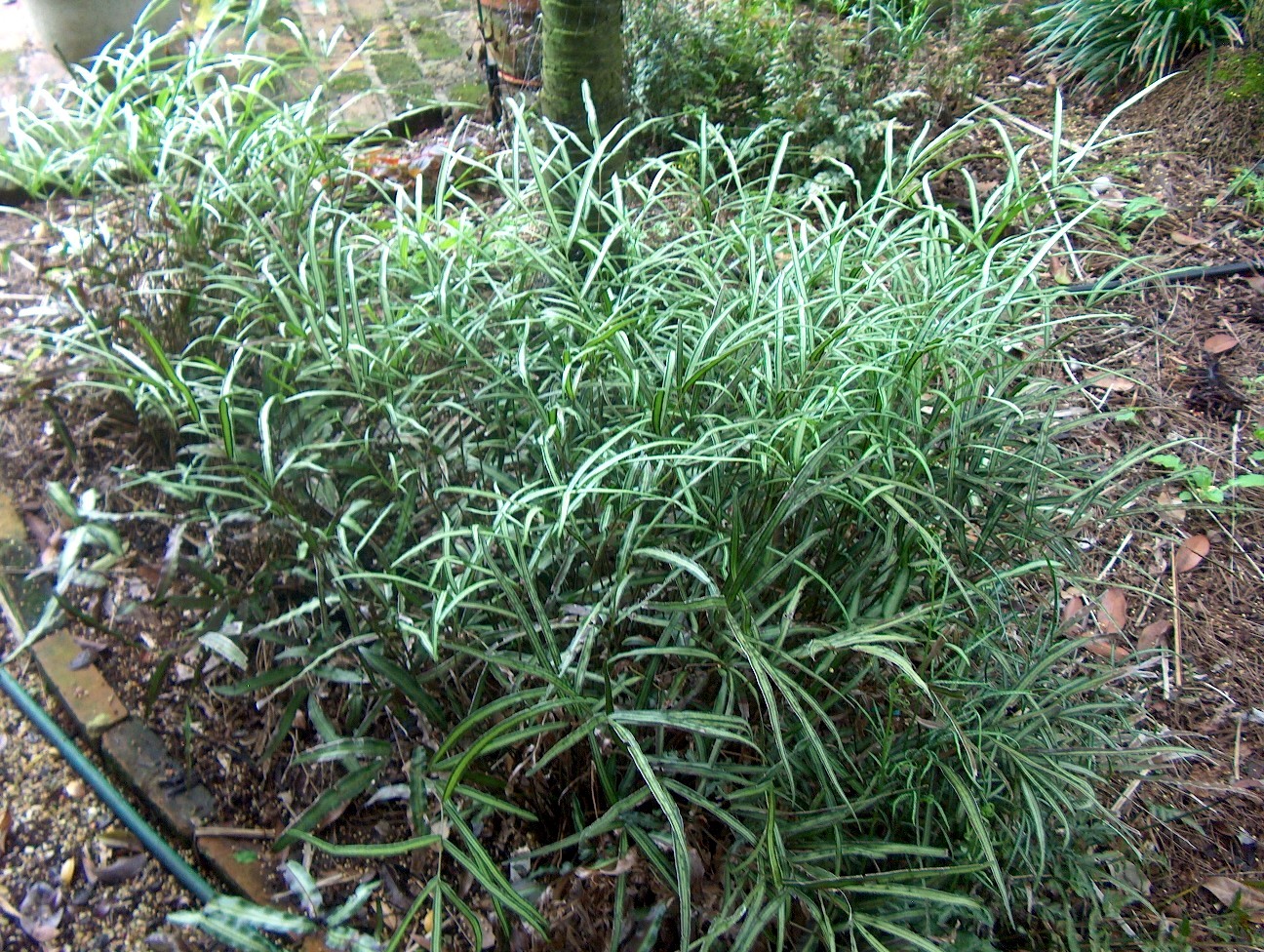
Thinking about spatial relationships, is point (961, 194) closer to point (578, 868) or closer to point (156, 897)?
point (578, 868)

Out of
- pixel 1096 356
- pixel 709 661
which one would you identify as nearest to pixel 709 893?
pixel 709 661

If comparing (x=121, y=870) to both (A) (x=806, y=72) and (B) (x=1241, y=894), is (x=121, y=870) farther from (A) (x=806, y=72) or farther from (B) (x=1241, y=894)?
(A) (x=806, y=72)

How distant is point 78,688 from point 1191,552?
8.55ft

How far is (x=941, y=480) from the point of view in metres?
1.74

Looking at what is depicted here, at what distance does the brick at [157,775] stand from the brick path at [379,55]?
2.45 meters

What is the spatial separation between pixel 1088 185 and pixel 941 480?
2.24m

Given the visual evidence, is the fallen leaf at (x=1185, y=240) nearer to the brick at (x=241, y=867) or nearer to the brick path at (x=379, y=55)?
the brick path at (x=379, y=55)

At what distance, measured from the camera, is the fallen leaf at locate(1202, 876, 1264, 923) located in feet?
6.12

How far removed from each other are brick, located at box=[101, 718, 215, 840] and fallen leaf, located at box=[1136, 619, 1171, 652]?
2.09 meters

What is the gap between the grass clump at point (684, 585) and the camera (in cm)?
148

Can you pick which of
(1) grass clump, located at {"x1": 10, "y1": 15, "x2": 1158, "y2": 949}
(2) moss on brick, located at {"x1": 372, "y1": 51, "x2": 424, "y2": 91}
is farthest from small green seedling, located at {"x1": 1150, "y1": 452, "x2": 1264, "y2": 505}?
(2) moss on brick, located at {"x1": 372, "y1": 51, "x2": 424, "y2": 91}

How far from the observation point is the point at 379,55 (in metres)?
4.09

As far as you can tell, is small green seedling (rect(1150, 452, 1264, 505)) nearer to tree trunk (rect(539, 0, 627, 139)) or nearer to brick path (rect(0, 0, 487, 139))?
tree trunk (rect(539, 0, 627, 139))

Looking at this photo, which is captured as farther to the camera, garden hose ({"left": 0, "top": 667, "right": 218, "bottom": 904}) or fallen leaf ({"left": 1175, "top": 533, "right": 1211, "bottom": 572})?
fallen leaf ({"left": 1175, "top": 533, "right": 1211, "bottom": 572})
